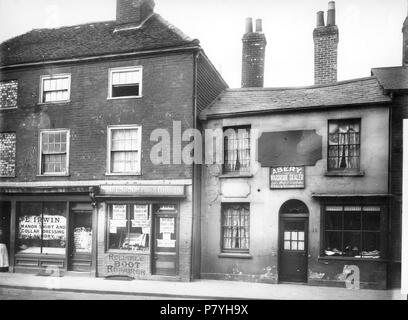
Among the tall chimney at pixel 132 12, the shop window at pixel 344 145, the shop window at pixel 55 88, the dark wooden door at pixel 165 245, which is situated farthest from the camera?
the tall chimney at pixel 132 12

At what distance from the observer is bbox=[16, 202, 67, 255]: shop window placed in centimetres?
1528

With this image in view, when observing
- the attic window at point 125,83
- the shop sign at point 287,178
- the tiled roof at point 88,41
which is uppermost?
the tiled roof at point 88,41

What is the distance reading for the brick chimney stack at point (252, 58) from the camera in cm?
1709

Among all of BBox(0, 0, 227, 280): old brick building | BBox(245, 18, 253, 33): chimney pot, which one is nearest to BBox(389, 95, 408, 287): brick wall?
BBox(0, 0, 227, 280): old brick building

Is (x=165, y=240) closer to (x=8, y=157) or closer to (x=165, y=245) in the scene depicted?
(x=165, y=245)

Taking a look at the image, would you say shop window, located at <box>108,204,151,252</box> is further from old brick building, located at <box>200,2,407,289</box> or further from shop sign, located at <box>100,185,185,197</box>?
old brick building, located at <box>200,2,407,289</box>

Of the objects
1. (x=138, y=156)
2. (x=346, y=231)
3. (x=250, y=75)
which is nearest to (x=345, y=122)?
(x=346, y=231)

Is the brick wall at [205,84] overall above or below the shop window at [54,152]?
above

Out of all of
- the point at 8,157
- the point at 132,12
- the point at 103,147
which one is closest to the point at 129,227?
the point at 103,147

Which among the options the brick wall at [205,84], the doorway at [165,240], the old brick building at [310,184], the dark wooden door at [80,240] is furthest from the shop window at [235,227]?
the dark wooden door at [80,240]

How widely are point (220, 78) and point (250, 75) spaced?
128 cm

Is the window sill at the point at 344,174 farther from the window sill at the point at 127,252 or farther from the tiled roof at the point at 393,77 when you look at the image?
Result: the window sill at the point at 127,252

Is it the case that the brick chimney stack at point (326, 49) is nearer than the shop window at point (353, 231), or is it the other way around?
the shop window at point (353, 231)

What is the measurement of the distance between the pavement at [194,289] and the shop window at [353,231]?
119 centimetres
